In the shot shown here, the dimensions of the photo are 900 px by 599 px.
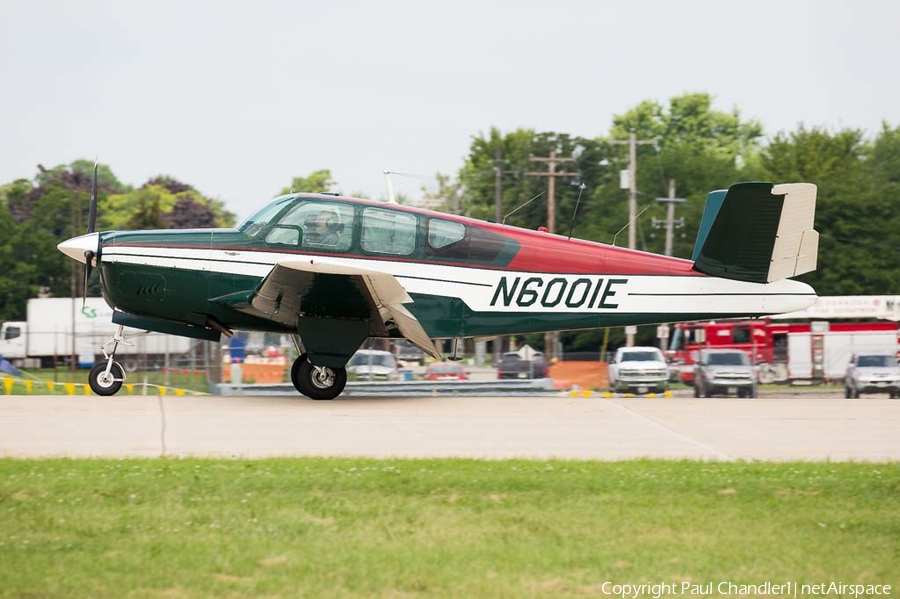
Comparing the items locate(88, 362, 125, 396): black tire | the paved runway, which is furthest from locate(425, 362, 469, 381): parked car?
locate(88, 362, 125, 396): black tire

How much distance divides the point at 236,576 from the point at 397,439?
176 inches

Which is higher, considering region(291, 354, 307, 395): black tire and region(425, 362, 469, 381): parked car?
region(291, 354, 307, 395): black tire

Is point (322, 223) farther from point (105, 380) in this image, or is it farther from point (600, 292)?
point (600, 292)

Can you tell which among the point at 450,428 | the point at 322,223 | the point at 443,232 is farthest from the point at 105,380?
the point at 450,428

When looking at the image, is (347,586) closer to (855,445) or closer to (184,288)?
(855,445)

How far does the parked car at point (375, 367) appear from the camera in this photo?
30.3 metres

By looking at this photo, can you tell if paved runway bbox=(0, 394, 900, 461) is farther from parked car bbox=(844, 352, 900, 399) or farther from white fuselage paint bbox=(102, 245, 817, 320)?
parked car bbox=(844, 352, 900, 399)

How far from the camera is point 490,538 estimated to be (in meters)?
6.83

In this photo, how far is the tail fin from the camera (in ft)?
44.0

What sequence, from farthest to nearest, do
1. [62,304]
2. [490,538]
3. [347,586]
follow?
1. [62,304]
2. [490,538]
3. [347,586]

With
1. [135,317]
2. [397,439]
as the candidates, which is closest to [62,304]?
[135,317]

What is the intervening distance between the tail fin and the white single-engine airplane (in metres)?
0.01

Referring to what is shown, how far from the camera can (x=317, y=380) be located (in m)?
13.8

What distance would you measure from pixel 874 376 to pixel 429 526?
22.0m
